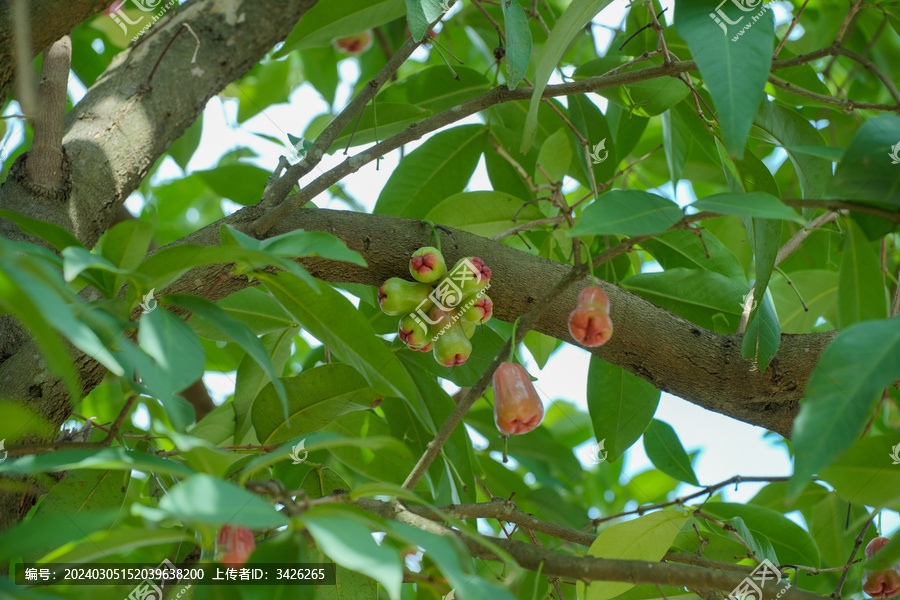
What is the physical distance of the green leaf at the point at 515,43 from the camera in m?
1.10

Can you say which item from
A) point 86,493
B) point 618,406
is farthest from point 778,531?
point 86,493

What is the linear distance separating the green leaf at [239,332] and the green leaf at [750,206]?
1.73ft

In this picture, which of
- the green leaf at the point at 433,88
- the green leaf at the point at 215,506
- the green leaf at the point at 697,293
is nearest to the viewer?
the green leaf at the point at 215,506

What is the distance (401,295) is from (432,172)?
0.63 m

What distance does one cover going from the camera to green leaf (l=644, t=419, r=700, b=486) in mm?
1688

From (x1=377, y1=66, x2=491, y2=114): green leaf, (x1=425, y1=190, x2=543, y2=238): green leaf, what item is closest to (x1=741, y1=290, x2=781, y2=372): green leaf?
(x1=425, y1=190, x2=543, y2=238): green leaf

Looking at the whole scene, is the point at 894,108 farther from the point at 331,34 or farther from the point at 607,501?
the point at 607,501

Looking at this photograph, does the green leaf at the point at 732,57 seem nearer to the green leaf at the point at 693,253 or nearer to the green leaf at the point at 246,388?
the green leaf at the point at 693,253

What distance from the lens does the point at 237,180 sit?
1.91 metres

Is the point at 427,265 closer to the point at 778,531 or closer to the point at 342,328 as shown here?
the point at 342,328

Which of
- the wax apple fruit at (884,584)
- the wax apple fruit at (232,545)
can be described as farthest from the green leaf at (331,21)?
the wax apple fruit at (884,584)

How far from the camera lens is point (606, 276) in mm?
1622

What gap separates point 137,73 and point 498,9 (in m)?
0.90

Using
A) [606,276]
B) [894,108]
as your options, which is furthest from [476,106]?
[894,108]
